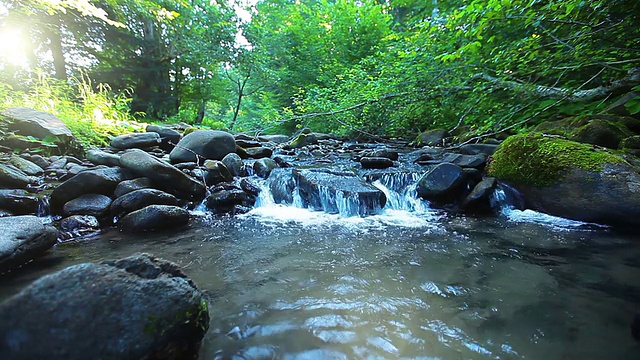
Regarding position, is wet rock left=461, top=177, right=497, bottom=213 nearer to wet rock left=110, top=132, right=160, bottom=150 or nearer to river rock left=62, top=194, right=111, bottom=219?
river rock left=62, top=194, right=111, bottom=219

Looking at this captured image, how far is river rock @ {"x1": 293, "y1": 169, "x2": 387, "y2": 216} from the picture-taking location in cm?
446

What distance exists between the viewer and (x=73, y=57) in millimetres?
12617

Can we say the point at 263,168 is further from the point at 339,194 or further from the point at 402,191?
the point at 402,191

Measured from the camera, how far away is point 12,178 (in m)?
3.95

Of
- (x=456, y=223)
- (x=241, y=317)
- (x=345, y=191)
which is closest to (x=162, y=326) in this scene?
(x=241, y=317)

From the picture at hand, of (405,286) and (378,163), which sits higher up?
(378,163)

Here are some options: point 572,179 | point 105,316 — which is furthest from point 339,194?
point 105,316

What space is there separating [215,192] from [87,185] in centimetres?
Result: 176

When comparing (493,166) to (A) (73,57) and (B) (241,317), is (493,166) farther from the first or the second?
(A) (73,57)

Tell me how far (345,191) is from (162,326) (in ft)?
11.1

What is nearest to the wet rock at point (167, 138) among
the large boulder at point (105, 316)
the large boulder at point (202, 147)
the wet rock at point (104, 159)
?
the large boulder at point (202, 147)

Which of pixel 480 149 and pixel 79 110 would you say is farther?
pixel 79 110

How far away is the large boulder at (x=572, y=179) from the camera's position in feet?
10.8

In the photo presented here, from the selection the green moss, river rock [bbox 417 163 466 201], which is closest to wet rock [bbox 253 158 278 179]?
river rock [bbox 417 163 466 201]
